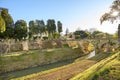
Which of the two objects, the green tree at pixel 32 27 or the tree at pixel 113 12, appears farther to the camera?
the green tree at pixel 32 27

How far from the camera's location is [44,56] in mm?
59625

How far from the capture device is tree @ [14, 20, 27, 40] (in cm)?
7475

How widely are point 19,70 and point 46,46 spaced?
120 ft

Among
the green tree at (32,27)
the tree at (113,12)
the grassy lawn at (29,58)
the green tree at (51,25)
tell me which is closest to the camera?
the tree at (113,12)

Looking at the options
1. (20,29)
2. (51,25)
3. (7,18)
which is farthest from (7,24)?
(51,25)

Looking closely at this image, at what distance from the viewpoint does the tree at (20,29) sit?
74750mm

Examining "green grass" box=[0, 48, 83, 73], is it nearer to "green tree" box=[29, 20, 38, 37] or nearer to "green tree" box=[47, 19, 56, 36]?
"green tree" box=[29, 20, 38, 37]

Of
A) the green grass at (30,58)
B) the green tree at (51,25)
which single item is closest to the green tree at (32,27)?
the green tree at (51,25)

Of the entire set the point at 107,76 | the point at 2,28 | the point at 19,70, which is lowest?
the point at 19,70

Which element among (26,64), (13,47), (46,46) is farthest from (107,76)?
(46,46)

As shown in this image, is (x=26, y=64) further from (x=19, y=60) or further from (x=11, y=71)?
(x=11, y=71)

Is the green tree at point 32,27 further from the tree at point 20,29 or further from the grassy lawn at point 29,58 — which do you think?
the grassy lawn at point 29,58

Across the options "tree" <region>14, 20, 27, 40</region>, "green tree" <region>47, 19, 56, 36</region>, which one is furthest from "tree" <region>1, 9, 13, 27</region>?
"green tree" <region>47, 19, 56, 36</region>

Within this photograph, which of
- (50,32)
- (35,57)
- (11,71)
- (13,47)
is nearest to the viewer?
(11,71)
